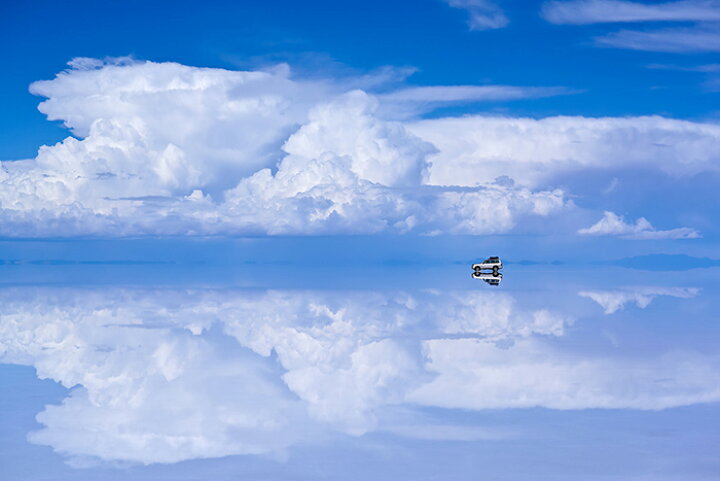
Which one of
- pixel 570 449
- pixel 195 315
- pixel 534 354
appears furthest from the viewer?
pixel 195 315

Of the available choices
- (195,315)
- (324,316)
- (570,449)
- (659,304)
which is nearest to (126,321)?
(195,315)

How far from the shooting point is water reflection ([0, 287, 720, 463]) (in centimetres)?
4159

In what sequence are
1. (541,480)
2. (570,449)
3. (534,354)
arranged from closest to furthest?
(541,480) → (570,449) → (534,354)

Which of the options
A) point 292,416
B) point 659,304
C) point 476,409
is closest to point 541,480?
point 476,409

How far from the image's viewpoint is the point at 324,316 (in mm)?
92750

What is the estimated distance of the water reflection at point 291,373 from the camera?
41.6 meters

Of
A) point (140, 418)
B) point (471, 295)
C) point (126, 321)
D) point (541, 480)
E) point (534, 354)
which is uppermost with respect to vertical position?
point (471, 295)

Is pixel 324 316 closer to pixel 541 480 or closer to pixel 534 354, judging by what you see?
pixel 534 354

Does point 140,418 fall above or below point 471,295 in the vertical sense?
below

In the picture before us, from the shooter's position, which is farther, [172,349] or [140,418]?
[172,349]

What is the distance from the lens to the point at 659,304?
10994 centimetres

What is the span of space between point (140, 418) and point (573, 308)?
7124cm

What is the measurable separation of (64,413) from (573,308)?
73523 millimetres

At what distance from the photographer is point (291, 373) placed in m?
55.8
